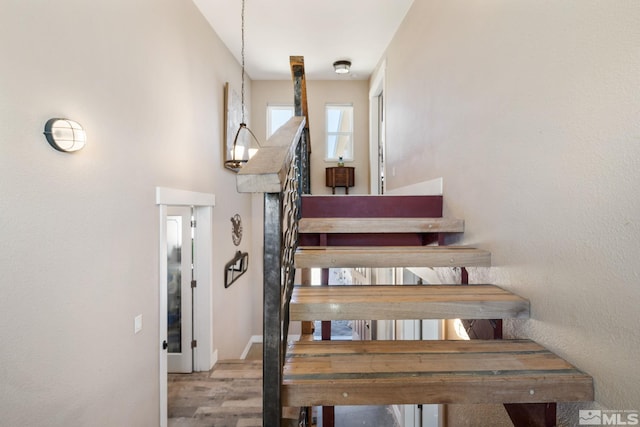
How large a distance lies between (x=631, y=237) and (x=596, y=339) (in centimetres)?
35

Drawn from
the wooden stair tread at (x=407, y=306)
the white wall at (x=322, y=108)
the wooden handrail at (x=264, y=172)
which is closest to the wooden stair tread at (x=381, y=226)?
the wooden stair tread at (x=407, y=306)

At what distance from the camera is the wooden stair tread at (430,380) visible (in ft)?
3.52

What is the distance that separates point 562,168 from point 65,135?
221 centimetres

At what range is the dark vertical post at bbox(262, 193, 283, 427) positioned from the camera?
1.04 metres

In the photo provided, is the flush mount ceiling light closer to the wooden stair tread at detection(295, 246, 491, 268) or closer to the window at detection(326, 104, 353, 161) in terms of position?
the window at detection(326, 104, 353, 161)

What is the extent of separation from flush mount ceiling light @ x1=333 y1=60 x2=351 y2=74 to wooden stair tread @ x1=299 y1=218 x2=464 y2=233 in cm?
377

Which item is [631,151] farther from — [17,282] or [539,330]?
[17,282]

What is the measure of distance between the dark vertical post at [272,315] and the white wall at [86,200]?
1.17 metres

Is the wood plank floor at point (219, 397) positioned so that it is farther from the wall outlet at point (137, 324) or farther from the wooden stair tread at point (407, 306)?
the wooden stair tread at point (407, 306)

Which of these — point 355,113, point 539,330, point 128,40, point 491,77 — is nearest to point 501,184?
point 491,77

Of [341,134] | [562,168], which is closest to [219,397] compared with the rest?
[562,168]

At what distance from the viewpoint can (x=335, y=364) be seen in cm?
119

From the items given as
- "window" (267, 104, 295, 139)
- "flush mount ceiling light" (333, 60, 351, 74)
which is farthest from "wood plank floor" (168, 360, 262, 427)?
"flush mount ceiling light" (333, 60, 351, 74)
